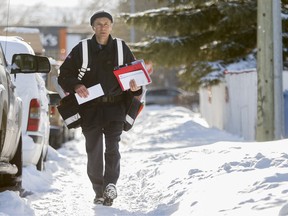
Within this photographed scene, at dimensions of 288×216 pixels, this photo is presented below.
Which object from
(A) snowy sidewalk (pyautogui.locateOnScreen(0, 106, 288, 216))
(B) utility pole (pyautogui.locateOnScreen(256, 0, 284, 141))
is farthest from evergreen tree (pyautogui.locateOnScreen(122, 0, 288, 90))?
(A) snowy sidewalk (pyautogui.locateOnScreen(0, 106, 288, 216))

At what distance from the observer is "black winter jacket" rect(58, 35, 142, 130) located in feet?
24.3

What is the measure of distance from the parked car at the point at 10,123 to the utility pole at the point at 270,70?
603 cm

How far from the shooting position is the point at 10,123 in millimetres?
6484

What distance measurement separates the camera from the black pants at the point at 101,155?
7.49 m

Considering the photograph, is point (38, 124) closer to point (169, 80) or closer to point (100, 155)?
point (100, 155)

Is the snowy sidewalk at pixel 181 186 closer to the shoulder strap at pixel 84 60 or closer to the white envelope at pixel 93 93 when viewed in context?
the white envelope at pixel 93 93

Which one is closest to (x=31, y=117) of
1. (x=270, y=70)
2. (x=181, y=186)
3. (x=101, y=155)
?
(x=101, y=155)

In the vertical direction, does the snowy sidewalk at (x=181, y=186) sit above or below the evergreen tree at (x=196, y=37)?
below

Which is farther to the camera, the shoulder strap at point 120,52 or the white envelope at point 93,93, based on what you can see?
the shoulder strap at point 120,52

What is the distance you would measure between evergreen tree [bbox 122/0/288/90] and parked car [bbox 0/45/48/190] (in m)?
11.5

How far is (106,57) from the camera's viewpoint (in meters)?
7.43

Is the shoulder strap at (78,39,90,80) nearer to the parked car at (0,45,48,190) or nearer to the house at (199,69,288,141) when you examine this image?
the parked car at (0,45,48,190)

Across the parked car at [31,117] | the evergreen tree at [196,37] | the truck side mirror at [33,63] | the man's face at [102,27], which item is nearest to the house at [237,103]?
the evergreen tree at [196,37]

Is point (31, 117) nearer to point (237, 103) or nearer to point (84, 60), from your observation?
point (84, 60)
